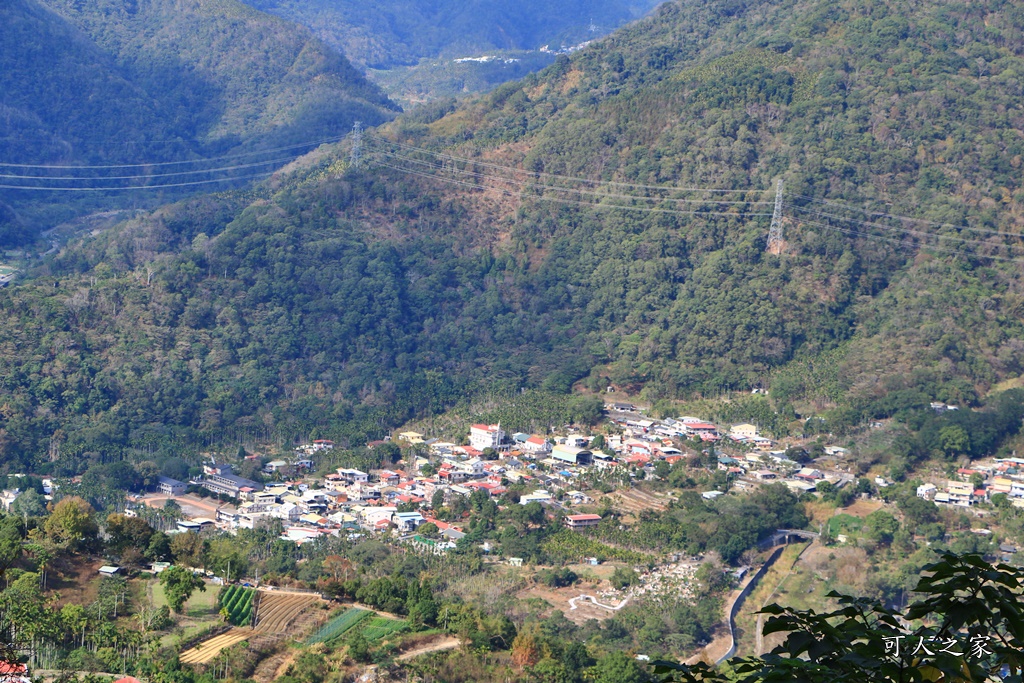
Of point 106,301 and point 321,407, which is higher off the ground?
point 106,301

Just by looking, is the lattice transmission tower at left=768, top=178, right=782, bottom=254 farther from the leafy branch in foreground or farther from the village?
the leafy branch in foreground

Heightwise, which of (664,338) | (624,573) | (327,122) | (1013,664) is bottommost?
(624,573)

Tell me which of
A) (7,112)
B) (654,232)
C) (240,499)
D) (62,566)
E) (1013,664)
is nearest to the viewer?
(1013,664)

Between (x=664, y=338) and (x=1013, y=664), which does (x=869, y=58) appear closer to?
(x=664, y=338)

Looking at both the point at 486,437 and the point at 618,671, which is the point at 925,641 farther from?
the point at 486,437

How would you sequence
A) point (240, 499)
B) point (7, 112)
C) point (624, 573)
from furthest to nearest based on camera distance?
point (7, 112) < point (240, 499) < point (624, 573)

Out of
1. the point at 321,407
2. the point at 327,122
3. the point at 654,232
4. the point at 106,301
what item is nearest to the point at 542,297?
the point at 654,232

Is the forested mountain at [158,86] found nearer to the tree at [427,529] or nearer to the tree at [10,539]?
the tree at [427,529]

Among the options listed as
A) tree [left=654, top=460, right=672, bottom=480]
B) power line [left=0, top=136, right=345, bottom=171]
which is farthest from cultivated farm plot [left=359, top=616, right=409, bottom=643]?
power line [left=0, top=136, right=345, bottom=171]
